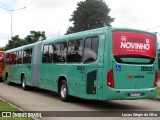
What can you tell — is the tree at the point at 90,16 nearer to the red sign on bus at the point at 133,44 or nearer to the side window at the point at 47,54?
the side window at the point at 47,54

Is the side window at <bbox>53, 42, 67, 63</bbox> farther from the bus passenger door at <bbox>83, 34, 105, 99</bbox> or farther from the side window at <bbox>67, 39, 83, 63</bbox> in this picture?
the bus passenger door at <bbox>83, 34, 105, 99</bbox>

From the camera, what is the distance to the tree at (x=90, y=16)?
76.4m

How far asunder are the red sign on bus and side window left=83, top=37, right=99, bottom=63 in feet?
2.59

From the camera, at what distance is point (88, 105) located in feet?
48.9

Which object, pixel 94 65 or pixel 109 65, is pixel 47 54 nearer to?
pixel 94 65

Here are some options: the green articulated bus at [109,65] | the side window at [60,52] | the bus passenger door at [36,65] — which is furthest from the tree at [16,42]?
the green articulated bus at [109,65]

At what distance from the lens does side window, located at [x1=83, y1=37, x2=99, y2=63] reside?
13500 mm

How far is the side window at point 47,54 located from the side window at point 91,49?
3.90 metres

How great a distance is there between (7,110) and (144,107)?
17.5ft

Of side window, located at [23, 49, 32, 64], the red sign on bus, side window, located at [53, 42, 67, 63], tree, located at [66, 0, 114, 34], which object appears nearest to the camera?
the red sign on bus

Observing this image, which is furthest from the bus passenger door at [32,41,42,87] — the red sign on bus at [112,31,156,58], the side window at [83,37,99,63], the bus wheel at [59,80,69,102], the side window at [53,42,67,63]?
the red sign on bus at [112,31,156,58]

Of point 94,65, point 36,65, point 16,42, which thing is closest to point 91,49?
point 94,65

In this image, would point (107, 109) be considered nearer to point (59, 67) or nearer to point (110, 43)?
point (110, 43)

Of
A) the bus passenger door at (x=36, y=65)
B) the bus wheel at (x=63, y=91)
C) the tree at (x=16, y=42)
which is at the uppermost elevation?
the tree at (x=16, y=42)
